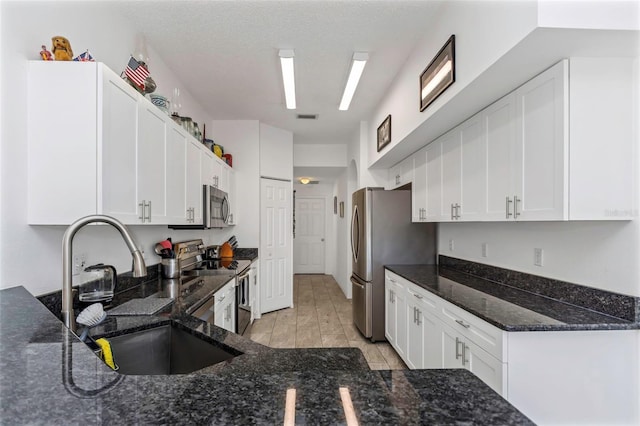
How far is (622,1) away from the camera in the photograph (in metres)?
1.31

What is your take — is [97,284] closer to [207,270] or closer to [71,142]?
[71,142]

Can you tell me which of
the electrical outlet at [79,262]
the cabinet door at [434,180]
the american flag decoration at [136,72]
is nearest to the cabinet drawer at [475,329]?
the cabinet door at [434,180]

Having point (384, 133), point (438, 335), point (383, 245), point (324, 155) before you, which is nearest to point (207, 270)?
point (383, 245)

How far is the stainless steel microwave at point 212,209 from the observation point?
10.4 ft

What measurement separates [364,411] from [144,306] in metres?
1.68

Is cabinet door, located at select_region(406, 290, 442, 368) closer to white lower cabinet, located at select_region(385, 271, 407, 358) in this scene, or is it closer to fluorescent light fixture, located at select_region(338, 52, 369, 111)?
white lower cabinet, located at select_region(385, 271, 407, 358)

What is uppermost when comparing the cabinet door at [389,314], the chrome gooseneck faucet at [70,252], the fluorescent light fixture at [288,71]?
the fluorescent light fixture at [288,71]

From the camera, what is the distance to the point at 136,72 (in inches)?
77.8

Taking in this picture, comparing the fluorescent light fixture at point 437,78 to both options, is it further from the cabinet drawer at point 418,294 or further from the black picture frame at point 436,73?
the cabinet drawer at point 418,294

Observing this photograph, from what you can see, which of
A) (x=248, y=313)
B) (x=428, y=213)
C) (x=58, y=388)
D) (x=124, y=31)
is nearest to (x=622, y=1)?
(x=428, y=213)

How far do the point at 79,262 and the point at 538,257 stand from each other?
293 cm

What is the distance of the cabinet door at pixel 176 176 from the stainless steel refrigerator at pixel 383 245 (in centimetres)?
201

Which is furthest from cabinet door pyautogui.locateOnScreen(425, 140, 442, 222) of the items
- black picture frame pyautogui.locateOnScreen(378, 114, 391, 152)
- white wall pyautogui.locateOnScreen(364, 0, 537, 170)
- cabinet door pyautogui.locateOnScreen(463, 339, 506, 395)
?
cabinet door pyautogui.locateOnScreen(463, 339, 506, 395)

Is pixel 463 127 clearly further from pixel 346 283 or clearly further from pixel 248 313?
pixel 346 283
